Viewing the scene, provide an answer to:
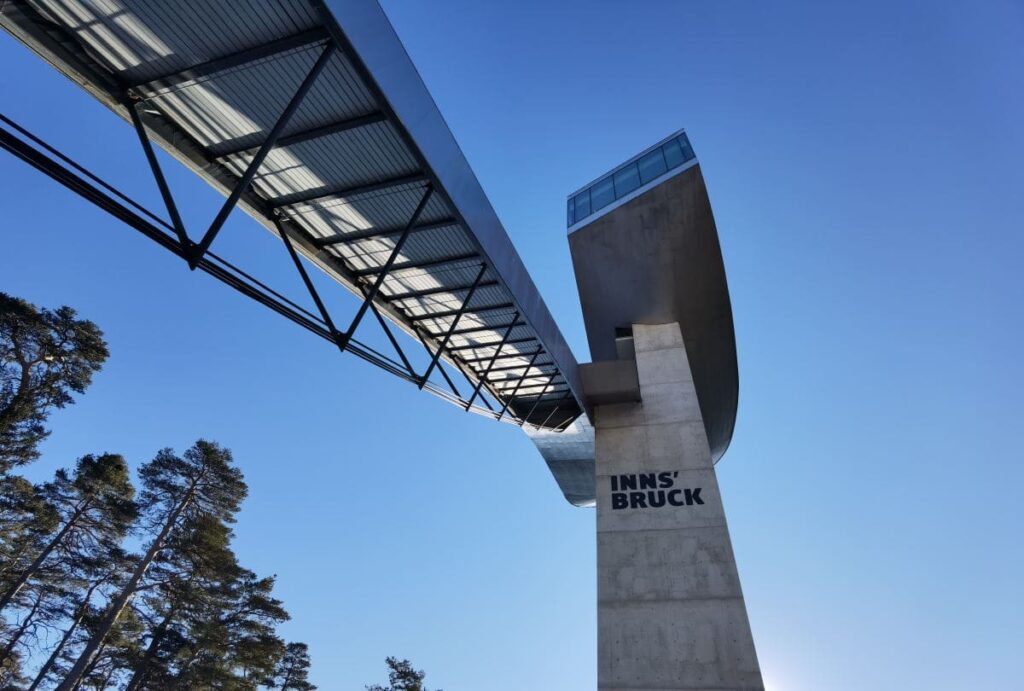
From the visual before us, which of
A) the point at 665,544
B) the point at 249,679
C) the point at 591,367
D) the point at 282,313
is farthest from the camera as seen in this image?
the point at 249,679

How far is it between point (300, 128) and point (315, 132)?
Answer: 0.86 feet

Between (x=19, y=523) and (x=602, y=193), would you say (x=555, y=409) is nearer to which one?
(x=602, y=193)

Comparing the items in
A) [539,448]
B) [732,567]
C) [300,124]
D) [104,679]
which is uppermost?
[539,448]

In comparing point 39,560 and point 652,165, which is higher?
point 652,165

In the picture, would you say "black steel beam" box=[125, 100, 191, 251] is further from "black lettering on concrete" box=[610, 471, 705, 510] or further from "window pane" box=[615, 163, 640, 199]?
"window pane" box=[615, 163, 640, 199]

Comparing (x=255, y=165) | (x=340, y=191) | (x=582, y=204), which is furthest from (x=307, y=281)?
(x=582, y=204)

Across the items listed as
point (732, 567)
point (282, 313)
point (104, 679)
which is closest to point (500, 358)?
point (732, 567)

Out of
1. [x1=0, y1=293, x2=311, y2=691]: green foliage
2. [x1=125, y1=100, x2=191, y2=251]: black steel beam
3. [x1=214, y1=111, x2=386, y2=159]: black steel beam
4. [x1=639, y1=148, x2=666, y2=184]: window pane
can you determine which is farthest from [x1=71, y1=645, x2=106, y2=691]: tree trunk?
[x1=639, y1=148, x2=666, y2=184]: window pane

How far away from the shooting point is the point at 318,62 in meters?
6.47

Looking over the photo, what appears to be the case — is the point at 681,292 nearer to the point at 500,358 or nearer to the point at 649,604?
the point at 500,358

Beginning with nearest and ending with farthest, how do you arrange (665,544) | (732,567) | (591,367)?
(732,567) → (665,544) → (591,367)

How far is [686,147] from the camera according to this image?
1891cm

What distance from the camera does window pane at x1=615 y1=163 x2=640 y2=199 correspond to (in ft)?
63.3

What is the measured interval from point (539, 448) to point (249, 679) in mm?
20540
